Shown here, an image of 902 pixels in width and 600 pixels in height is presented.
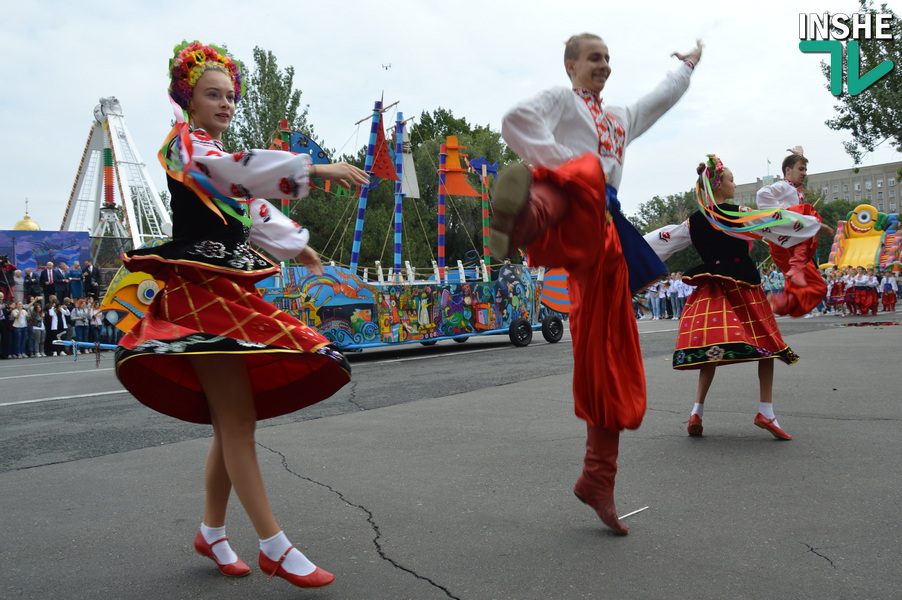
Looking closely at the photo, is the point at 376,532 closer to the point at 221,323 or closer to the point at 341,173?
the point at 221,323

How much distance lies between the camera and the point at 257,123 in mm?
28812

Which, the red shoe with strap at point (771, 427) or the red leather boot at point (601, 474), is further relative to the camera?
the red shoe with strap at point (771, 427)

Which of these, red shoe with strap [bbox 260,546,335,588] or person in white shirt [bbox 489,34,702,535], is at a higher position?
person in white shirt [bbox 489,34,702,535]

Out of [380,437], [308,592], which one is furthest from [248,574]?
[380,437]

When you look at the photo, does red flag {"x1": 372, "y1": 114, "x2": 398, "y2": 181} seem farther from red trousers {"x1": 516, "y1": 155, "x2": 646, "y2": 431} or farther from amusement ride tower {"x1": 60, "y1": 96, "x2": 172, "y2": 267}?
amusement ride tower {"x1": 60, "y1": 96, "x2": 172, "y2": 267}

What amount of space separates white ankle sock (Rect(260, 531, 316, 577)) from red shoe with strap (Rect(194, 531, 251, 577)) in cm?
29

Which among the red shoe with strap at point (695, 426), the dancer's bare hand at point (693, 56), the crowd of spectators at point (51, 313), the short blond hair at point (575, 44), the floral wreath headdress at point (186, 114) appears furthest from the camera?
the crowd of spectators at point (51, 313)

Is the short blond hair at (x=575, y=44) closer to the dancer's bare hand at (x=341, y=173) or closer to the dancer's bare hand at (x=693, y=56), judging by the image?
the dancer's bare hand at (x=693, y=56)

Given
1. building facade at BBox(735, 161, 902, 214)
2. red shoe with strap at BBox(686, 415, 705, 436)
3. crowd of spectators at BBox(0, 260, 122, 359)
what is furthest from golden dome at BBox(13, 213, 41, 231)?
building facade at BBox(735, 161, 902, 214)

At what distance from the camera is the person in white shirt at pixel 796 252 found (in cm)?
468

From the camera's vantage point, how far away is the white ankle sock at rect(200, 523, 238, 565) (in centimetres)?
254

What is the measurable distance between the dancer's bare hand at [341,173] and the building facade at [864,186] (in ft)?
419

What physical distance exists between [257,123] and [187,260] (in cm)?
2825

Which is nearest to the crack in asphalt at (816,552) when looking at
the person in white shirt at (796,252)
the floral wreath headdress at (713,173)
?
the person in white shirt at (796,252)
